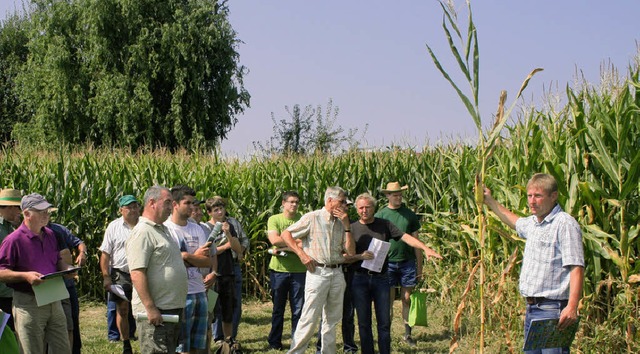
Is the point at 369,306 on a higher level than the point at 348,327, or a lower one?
higher

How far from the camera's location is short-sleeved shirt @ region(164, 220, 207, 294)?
21.5 ft

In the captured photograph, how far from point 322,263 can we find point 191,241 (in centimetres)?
158

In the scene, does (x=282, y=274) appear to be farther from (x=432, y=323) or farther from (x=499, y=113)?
(x=499, y=113)

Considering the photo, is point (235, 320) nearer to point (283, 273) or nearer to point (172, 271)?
point (283, 273)

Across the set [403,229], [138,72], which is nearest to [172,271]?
[403,229]

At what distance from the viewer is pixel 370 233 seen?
26.8 feet

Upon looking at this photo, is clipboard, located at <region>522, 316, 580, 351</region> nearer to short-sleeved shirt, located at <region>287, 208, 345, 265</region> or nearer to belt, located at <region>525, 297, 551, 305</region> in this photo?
belt, located at <region>525, 297, 551, 305</region>

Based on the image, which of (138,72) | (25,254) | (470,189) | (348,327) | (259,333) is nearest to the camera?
(25,254)

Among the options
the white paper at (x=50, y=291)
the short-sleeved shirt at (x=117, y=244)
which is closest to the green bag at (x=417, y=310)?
the short-sleeved shirt at (x=117, y=244)

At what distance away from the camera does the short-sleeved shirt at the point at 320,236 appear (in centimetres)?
763

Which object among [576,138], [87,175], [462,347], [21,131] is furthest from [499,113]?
[21,131]

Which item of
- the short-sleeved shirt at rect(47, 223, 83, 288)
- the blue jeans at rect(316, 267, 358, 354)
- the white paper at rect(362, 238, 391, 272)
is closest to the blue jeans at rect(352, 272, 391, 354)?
the white paper at rect(362, 238, 391, 272)

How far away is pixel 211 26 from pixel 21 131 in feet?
43.8

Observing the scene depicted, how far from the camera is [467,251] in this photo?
403 inches
